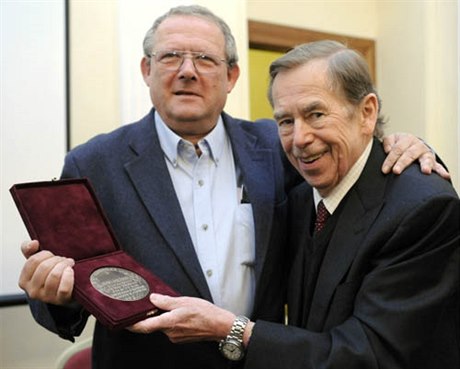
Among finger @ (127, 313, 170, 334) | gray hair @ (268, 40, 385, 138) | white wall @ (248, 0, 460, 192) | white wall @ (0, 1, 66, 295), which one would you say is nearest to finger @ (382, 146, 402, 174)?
gray hair @ (268, 40, 385, 138)

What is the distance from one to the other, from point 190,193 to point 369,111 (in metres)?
0.52

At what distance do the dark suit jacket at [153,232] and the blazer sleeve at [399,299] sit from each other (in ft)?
0.98

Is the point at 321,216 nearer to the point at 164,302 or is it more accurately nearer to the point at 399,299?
the point at 399,299

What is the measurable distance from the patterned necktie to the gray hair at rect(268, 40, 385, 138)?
0.87ft

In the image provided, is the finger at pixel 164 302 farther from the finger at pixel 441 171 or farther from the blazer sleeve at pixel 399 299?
the finger at pixel 441 171

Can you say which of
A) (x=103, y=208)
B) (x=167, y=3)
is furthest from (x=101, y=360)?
(x=167, y=3)

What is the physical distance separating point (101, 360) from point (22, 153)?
0.96 m

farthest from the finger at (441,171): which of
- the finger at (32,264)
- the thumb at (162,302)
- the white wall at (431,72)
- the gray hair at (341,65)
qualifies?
the white wall at (431,72)

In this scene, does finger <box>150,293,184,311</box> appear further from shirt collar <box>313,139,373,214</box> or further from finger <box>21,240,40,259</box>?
shirt collar <box>313,139,373,214</box>

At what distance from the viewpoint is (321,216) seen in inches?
51.3

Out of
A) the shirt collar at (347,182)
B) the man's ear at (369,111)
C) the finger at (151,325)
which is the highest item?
the man's ear at (369,111)

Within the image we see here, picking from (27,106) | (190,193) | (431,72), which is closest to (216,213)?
(190,193)

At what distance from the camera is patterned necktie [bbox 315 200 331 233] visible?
4.22ft

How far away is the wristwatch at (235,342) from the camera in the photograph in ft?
3.74
